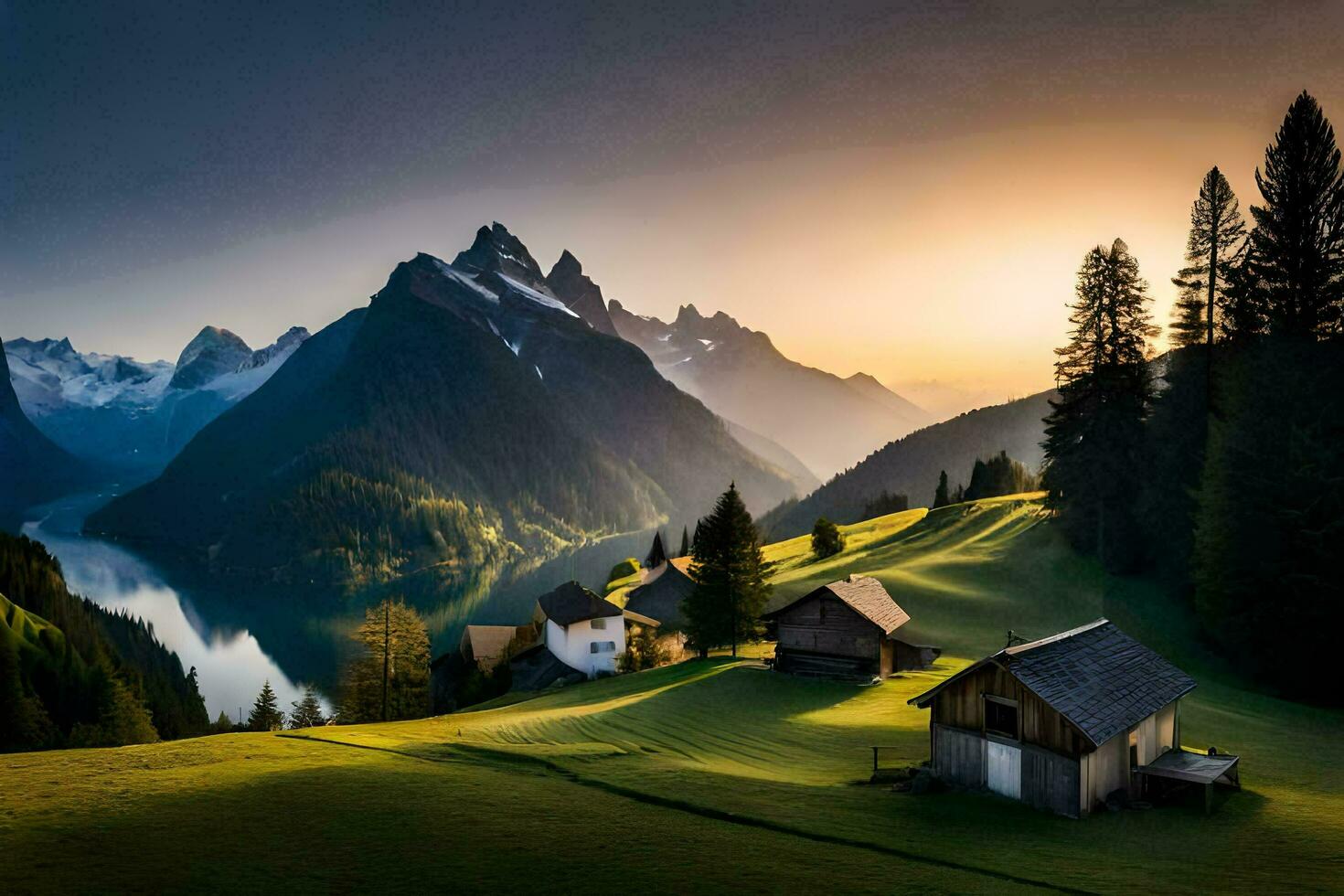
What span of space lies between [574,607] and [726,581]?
65.8ft

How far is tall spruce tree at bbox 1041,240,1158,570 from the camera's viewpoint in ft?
217

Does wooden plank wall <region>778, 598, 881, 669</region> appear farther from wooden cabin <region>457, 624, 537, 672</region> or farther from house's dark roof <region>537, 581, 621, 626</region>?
wooden cabin <region>457, 624, 537, 672</region>

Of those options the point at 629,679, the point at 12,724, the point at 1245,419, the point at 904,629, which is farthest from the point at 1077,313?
the point at 12,724

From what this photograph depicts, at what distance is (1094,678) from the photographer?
2608 centimetres

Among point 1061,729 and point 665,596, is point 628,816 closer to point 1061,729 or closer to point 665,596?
point 1061,729

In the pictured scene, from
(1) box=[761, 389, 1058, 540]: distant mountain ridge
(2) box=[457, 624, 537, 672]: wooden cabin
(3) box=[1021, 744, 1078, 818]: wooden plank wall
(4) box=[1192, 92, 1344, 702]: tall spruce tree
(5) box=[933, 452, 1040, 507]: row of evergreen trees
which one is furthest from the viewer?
(1) box=[761, 389, 1058, 540]: distant mountain ridge

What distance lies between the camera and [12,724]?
59.0 metres

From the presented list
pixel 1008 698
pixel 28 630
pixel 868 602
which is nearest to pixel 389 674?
pixel 868 602

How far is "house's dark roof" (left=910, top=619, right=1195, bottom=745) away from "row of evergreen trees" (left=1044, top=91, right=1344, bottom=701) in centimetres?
2543

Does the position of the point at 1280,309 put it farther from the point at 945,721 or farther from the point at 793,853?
the point at 793,853

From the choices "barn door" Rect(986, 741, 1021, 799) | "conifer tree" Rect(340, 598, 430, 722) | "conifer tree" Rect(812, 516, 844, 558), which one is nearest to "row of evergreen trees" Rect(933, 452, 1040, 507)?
"conifer tree" Rect(812, 516, 844, 558)

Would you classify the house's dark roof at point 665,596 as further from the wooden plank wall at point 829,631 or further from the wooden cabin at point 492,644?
the wooden plank wall at point 829,631

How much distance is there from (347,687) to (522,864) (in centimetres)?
5270

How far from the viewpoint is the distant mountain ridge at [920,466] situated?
18412 cm
